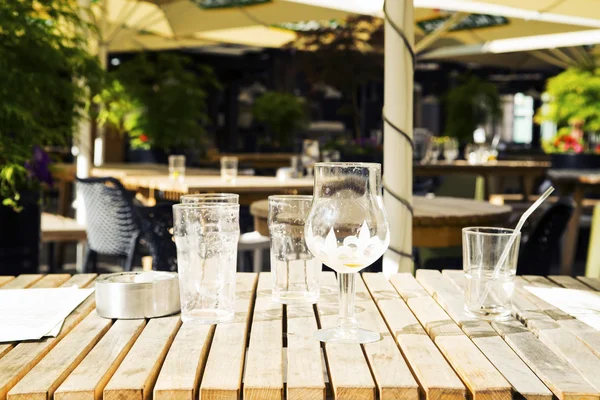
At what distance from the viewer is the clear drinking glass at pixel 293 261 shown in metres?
1.41

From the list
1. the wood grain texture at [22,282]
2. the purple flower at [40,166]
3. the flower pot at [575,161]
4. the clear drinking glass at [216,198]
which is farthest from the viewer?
the flower pot at [575,161]

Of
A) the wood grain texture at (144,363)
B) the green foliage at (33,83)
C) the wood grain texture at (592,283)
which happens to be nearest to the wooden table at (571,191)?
the green foliage at (33,83)

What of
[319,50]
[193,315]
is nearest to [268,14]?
[319,50]

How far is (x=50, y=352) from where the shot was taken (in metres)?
1.08

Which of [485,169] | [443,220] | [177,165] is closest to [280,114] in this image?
[485,169]

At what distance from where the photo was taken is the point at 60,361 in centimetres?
103

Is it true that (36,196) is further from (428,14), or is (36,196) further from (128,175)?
(428,14)

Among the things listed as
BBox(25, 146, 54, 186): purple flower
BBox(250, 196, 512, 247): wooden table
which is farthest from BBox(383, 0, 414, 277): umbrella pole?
BBox(25, 146, 54, 186): purple flower

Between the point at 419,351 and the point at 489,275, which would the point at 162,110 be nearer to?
the point at 489,275

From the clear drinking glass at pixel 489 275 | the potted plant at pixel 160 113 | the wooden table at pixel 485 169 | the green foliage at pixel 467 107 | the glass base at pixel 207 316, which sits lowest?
the glass base at pixel 207 316

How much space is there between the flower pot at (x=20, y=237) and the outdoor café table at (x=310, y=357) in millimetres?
2010

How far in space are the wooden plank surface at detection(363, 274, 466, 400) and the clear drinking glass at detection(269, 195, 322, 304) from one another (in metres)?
0.13

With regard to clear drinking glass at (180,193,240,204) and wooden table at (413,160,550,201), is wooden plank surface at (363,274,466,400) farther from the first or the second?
wooden table at (413,160,550,201)

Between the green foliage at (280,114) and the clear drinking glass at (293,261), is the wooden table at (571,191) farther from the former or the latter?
the clear drinking glass at (293,261)
